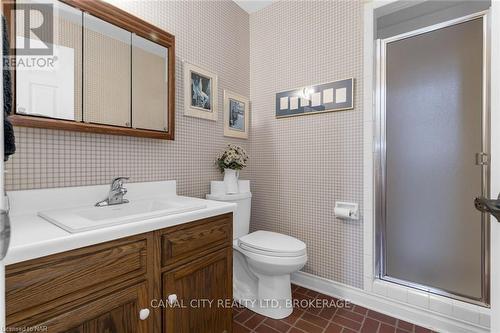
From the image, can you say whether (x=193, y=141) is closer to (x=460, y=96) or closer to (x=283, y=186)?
(x=283, y=186)

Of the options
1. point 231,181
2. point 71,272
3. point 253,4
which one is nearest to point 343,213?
point 231,181

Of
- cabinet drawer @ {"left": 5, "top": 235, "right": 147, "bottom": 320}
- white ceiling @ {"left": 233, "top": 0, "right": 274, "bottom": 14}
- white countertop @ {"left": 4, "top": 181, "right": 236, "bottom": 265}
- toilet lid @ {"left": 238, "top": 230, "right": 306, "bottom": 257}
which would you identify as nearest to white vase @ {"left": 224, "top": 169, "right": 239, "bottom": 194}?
toilet lid @ {"left": 238, "top": 230, "right": 306, "bottom": 257}

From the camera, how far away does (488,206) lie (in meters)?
0.74

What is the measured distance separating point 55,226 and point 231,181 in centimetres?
117

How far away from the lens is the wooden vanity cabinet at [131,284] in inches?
28.1

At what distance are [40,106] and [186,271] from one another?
39.2 inches

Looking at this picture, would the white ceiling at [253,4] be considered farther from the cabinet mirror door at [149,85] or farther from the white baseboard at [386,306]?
the white baseboard at [386,306]

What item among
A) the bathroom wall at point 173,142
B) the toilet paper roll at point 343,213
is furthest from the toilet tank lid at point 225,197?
the toilet paper roll at point 343,213

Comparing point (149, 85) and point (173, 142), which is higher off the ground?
point (149, 85)

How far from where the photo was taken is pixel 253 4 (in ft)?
7.43

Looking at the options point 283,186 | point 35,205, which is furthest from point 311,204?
point 35,205

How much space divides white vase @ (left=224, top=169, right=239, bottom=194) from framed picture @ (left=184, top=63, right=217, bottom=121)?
0.45 meters

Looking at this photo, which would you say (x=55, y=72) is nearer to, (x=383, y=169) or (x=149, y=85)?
(x=149, y=85)

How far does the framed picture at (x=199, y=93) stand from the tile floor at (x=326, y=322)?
1470 millimetres
